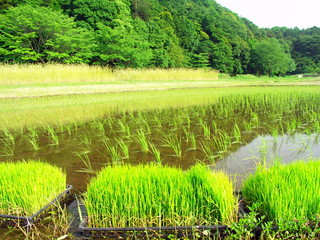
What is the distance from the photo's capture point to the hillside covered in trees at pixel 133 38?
20.7 m

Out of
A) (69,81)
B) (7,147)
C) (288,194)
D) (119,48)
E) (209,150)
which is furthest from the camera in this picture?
(119,48)

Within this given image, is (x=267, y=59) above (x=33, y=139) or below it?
above

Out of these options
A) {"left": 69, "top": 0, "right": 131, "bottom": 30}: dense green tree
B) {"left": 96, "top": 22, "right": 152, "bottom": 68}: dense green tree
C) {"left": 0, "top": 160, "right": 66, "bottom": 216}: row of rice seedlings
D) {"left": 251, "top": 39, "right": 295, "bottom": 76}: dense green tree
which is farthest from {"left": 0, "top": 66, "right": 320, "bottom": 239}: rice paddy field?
{"left": 251, "top": 39, "right": 295, "bottom": 76}: dense green tree

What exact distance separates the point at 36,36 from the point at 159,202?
2267 cm

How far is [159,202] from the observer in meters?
1.90

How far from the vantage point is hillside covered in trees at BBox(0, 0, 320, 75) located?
2067 cm

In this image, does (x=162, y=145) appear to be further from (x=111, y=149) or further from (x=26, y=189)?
(x=26, y=189)

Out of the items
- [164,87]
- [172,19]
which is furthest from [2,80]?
[172,19]

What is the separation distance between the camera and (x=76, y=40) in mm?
22203

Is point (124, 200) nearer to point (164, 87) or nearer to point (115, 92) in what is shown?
point (115, 92)

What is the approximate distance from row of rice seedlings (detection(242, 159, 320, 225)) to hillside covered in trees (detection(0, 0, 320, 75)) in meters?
21.5

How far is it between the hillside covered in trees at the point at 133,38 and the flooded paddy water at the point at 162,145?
17.7 m

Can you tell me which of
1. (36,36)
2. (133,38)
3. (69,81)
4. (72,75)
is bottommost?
(69,81)

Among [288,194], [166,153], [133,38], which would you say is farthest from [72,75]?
[288,194]
